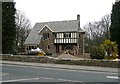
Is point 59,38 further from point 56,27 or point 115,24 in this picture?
point 115,24

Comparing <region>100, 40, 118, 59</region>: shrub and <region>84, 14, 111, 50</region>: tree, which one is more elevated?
<region>84, 14, 111, 50</region>: tree

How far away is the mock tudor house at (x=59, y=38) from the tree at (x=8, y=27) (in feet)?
66.1

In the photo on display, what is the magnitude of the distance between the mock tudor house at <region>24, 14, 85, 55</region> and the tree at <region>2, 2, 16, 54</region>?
20159 millimetres

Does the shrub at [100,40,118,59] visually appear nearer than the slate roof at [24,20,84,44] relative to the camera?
Yes

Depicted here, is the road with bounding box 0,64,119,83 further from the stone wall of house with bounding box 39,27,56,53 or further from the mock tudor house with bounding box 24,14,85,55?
the stone wall of house with bounding box 39,27,56,53

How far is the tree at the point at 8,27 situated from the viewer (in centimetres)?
4588

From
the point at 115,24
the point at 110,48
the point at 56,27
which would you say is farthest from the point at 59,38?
the point at 110,48

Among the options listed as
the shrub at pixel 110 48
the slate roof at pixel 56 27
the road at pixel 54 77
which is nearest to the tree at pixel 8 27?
the shrub at pixel 110 48

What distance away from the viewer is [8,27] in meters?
46.5

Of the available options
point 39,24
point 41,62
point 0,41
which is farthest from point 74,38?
point 41,62

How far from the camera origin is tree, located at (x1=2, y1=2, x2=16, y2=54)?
45875 millimetres

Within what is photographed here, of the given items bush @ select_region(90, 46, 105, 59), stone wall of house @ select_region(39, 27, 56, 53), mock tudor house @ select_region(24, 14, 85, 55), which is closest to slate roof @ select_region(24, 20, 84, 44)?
mock tudor house @ select_region(24, 14, 85, 55)

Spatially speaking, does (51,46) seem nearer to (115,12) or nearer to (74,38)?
(74,38)

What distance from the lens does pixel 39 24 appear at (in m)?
75.7
